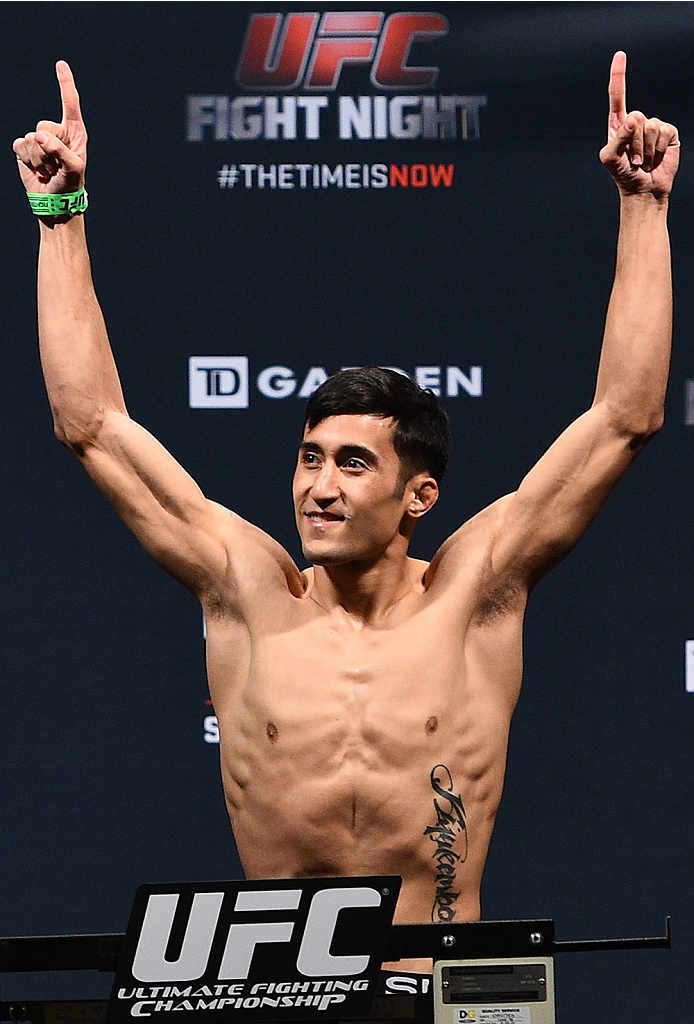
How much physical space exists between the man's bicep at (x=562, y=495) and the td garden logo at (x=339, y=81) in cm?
150

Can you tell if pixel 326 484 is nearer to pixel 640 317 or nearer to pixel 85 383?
pixel 85 383

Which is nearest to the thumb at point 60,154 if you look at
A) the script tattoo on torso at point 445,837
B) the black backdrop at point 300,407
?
the script tattoo on torso at point 445,837

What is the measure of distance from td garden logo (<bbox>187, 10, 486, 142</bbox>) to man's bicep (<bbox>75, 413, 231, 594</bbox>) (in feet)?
4.84

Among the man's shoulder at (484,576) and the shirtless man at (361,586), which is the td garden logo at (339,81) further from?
the man's shoulder at (484,576)

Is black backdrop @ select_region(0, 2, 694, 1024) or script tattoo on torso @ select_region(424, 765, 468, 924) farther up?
black backdrop @ select_region(0, 2, 694, 1024)

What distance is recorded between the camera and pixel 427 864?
2102mm

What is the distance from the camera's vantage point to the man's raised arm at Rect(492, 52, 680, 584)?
198 centimetres

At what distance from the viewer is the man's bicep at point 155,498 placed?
6.94 feet

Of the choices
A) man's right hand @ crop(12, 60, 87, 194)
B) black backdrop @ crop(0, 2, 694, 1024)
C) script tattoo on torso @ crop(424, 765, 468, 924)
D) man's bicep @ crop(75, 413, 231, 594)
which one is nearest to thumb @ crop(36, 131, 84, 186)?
man's right hand @ crop(12, 60, 87, 194)

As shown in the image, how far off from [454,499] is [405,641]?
126cm

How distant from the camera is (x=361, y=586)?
2215 millimetres

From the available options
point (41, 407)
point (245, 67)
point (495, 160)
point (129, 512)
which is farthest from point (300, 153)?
point (129, 512)

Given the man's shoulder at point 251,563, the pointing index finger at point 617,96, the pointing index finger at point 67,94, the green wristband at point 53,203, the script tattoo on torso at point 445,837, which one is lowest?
the script tattoo on torso at point 445,837

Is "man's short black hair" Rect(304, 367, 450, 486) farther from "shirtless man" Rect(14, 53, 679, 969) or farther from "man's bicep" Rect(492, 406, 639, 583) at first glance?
"man's bicep" Rect(492, 406, 639, 583)
